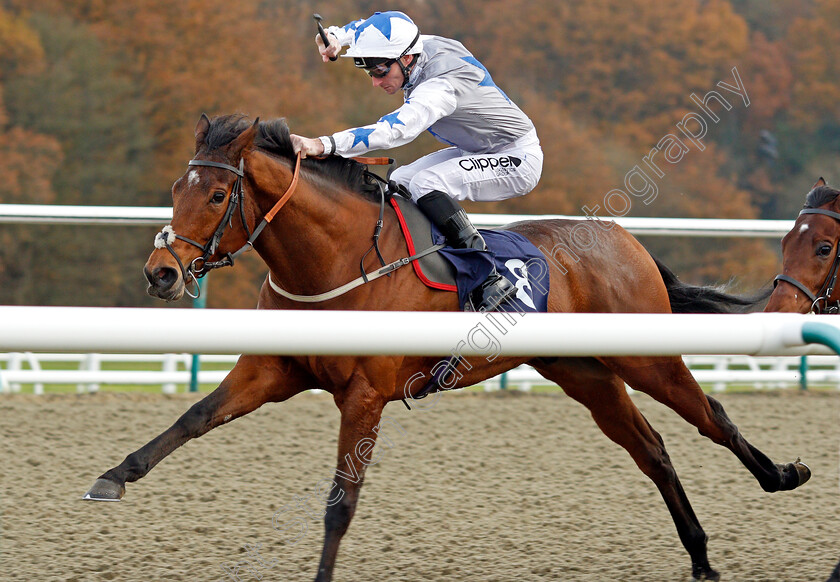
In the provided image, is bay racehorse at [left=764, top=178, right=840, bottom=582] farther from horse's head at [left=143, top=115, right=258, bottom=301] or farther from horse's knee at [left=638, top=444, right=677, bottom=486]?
horse's head at [left=143, top=115, right=258, bottom=301]

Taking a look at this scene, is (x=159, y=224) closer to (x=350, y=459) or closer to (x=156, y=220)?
(x=156, y=220)

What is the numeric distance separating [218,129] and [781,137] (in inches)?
1192

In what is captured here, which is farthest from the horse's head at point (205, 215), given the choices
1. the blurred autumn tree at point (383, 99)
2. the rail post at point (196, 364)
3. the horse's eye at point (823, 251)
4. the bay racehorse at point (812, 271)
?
the blurred autumn tree at point (383, 99)

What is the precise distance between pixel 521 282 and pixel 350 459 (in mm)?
997

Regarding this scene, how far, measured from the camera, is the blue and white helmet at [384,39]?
3400 millimetres

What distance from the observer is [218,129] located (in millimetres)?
3041

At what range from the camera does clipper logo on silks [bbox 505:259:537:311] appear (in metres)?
3.45

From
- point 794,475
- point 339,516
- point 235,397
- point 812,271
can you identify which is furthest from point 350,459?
point 812,271

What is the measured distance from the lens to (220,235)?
295 cm

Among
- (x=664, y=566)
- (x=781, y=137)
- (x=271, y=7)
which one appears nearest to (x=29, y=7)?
(x=271, y=7)

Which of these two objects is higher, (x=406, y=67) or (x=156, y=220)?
(x=406, y=67)

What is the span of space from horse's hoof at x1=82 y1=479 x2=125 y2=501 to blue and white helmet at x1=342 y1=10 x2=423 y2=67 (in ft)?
5.61

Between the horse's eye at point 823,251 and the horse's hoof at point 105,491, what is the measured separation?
293 centimetres

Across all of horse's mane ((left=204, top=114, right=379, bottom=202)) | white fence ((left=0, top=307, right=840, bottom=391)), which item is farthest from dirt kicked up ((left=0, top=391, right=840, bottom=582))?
white fence ((left=0, top=307, right=840, bottom=391))
